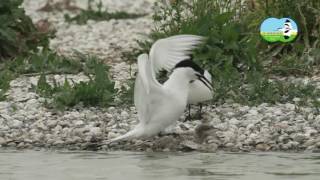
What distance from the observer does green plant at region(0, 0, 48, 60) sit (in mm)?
11250

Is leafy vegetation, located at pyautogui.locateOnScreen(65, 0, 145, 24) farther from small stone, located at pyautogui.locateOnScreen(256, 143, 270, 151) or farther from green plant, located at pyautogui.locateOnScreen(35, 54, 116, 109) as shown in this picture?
small stone, located at pyautogui.locateOnScreen(256, 143, 270, 151)

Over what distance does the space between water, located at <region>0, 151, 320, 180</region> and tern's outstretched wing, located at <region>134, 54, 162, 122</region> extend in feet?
1.36

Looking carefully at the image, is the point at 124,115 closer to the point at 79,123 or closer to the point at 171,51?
the point at 79,123

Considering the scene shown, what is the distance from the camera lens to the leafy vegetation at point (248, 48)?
30.7 ft

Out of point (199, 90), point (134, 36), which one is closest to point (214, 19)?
point (199, 90)

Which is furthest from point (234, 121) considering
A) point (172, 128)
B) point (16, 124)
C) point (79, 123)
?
point (16, 124)

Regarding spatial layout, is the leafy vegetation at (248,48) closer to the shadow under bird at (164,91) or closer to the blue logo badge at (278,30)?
the blue logo badge at (278,30)

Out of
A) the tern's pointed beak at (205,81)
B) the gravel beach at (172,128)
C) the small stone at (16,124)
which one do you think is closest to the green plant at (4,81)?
the gravel beach at (172,128)

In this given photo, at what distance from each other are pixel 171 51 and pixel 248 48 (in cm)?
193

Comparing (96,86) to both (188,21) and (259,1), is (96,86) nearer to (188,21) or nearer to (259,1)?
(188,21)

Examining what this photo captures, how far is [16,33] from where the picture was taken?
11531 mm

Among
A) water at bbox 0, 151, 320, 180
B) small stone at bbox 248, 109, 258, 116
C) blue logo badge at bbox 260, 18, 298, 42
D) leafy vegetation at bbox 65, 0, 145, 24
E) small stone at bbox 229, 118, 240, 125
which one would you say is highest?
leafy vegetation at bbox 65, 0, 145, 24

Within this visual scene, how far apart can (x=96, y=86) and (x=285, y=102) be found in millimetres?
1887

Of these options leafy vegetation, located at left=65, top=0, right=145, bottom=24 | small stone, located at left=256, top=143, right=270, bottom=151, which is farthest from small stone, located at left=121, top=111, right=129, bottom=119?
leafy vegetation, located at left=65, top=0, right=145, bottom=24
